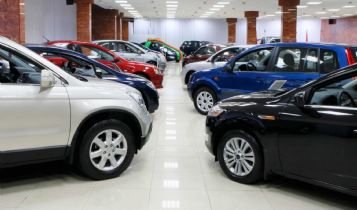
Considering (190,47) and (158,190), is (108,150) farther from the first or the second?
(190,47)

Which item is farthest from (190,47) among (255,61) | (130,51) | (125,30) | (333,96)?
(333,96)

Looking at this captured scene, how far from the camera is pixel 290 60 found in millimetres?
7406

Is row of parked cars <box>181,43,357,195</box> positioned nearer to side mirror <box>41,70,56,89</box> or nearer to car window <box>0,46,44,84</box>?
side mirror <box>41,70,56,89</box>

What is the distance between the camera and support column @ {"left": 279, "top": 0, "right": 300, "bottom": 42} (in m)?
24.2

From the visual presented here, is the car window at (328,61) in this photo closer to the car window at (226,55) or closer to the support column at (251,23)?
the car window at (226,55)

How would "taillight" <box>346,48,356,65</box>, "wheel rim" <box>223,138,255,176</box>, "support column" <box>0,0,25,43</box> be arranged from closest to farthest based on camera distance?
"wheel rim" <box>223,138,255,176</box>, "taillight" <box>346,48,356,65</box>, "support column" <box>0,0,25,43</box>

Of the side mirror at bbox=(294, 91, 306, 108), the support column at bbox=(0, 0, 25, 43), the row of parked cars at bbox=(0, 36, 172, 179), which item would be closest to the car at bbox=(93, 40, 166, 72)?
the support column at bbox=(0, 0, 25, 43)

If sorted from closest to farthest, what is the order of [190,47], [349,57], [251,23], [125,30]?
[349,57] < [190,47] < [251,23] < [125,30]

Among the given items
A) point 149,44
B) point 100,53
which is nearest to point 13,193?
point 100,53

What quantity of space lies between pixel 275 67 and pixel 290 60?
0.29 m

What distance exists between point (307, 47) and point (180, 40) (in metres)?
38.7

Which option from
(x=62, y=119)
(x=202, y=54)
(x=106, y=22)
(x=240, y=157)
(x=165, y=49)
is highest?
(x=106, y=22)

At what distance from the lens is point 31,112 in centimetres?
422

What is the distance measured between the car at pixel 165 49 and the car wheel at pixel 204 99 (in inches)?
746
